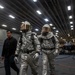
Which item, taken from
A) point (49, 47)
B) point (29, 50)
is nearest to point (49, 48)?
point (49, 47)

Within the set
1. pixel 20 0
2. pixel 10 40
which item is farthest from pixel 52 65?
pixel 20 0

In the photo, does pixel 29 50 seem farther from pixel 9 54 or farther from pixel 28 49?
pixel 9 54

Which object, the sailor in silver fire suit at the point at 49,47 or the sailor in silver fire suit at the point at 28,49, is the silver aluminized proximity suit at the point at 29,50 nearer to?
the sailor in silver fire suit at the point at 28,49

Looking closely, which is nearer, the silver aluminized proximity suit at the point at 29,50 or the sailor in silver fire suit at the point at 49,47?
the silver aluminized proximity suit at the point at 29,50

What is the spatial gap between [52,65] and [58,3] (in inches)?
344

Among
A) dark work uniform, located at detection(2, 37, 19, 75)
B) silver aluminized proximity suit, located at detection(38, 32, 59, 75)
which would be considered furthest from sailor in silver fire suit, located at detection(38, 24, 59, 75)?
dark work uniform, located at detection(2, 37, 19, 75)

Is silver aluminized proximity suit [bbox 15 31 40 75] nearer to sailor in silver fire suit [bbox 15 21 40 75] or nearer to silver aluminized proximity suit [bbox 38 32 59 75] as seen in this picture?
sailor in silver fire suit [bbox 15 21 40 75]

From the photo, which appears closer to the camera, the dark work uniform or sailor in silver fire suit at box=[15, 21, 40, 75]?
sailor in silver fire suit at box=[15, 21, 40, 75]

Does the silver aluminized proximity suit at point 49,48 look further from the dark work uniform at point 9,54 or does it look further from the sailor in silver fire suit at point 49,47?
the dark work uniform at point 9,54

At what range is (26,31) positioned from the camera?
443 cm

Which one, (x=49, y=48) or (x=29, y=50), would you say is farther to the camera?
(x=49, y=48)

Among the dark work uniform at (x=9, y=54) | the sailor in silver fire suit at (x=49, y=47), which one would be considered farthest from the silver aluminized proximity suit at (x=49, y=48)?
the dark work uniform at (x=9, y=54)

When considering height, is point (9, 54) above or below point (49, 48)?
below

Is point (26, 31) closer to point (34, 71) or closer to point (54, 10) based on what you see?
point (34, 71)
